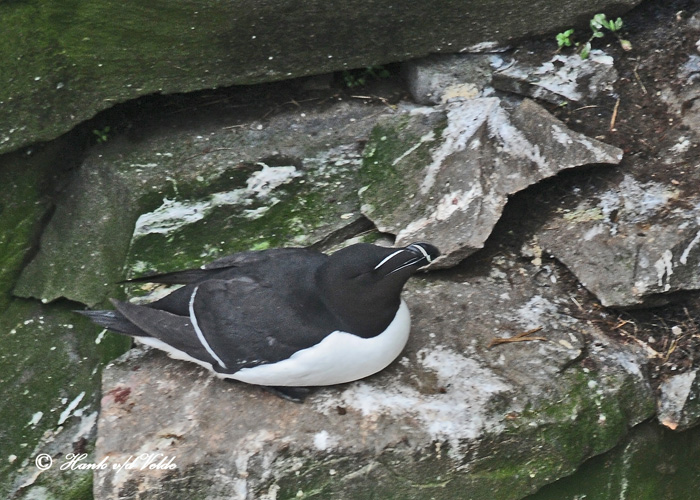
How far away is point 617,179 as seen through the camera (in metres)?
3.42

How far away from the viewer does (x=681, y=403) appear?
2.94 metres

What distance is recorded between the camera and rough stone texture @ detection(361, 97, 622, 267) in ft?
11.0

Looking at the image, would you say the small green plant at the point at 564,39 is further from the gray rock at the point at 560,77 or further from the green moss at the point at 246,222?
the green moss at the point at 246,222

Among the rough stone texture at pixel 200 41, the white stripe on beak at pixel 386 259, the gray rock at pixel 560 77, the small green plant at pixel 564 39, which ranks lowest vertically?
the gray rock at pixel 560 77

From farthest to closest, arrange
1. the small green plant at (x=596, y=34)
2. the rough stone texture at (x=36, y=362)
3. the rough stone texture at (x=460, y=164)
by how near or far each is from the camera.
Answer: the small green plant at (x=596, y=34), the rough stone texture at (x=36, y=362), the rough stone texture at (x=460, y=164)

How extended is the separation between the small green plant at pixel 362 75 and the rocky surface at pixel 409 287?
2.1 inches

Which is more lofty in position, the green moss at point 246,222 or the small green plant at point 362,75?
the small green plant at point 362,75

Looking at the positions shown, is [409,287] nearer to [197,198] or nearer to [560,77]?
[197,198]

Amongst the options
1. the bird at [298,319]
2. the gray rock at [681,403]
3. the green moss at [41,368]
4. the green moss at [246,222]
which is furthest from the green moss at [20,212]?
the gray rock at [681,403]

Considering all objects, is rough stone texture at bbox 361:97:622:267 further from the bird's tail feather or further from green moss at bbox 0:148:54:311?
green moss at bbox 0:148:54:311

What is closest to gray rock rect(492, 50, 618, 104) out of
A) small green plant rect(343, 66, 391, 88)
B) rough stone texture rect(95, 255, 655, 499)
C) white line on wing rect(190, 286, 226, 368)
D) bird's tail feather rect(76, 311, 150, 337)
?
small green plant rect(343, 66, 391, 88)

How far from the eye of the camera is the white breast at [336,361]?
271cm

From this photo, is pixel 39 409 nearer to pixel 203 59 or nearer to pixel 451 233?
pixel 203 59

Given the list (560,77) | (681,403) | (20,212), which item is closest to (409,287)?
(681,403)
